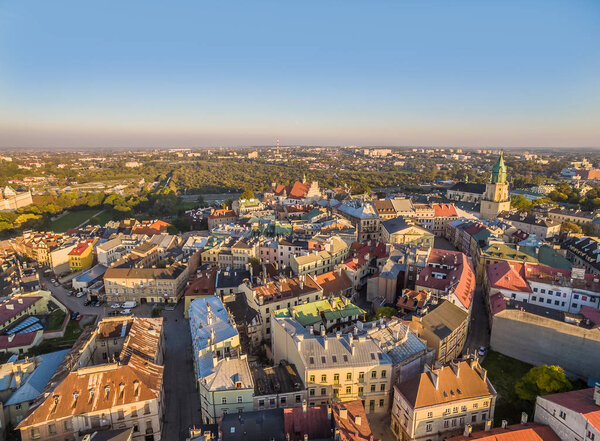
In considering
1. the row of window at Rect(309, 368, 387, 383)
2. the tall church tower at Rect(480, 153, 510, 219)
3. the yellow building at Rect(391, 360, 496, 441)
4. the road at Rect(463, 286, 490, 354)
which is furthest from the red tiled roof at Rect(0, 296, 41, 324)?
the tall church tower at Rect(480, 153, 510, 219)

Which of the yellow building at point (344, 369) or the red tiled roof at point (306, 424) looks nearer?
the red tiled roof at point (306, 424)

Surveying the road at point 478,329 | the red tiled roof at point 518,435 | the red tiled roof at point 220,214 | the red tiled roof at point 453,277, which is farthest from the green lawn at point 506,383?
the red tiled roof at point 220,214

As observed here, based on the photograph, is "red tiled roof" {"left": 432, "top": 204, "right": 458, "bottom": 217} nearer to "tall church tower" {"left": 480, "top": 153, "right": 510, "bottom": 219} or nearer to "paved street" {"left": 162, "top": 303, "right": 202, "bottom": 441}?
"tall church tower" {"left": 480, "top": 153, "right": 510, "bottom": 219}

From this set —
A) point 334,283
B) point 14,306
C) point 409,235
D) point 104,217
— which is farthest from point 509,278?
point 104,217

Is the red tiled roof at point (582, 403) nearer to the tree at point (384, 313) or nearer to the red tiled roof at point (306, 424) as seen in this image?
the red tiled roof at point (306, 424)

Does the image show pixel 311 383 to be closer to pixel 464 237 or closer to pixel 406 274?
pixel 406 274

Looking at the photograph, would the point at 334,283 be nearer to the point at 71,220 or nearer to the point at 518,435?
the point at 518,435

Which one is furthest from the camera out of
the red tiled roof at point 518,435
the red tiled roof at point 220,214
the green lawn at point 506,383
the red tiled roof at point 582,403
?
the red tiled roof at point 220,214
